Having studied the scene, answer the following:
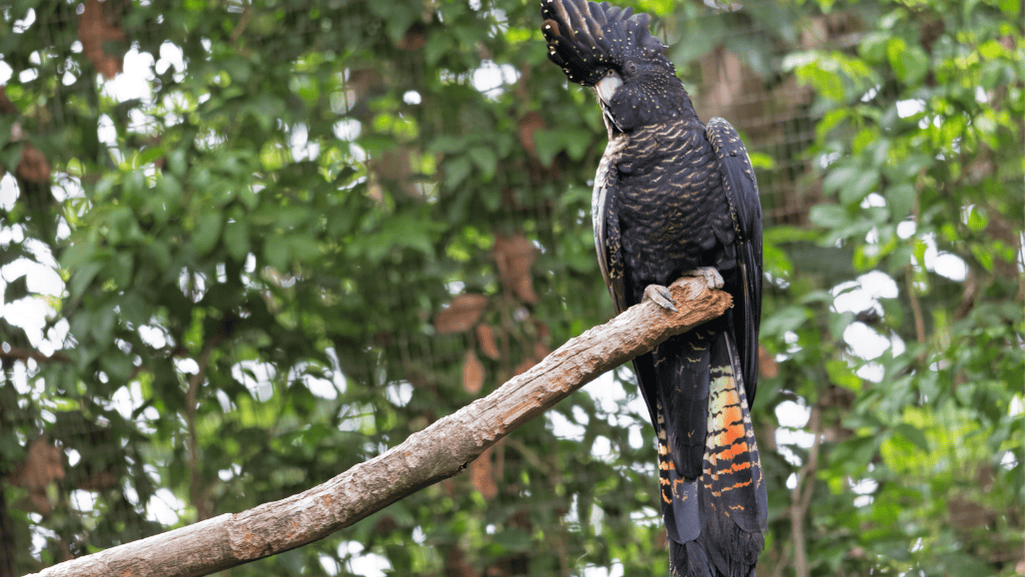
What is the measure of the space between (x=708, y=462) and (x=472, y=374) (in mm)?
926

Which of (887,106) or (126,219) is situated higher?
(887,106)

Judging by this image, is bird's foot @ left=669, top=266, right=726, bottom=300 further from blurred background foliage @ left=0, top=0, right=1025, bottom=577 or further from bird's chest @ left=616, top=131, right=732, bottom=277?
blurred background foliage @ left=0, top=0, right=1025, bottom=577

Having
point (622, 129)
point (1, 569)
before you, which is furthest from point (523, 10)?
point (1, 569)

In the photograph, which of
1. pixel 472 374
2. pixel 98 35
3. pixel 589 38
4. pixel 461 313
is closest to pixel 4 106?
pixel 98 35

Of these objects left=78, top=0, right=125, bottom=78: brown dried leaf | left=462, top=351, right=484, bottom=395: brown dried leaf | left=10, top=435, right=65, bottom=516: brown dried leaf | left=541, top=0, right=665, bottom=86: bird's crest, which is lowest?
left=10, top=435, right=65, bottom=516: brown dried leaf

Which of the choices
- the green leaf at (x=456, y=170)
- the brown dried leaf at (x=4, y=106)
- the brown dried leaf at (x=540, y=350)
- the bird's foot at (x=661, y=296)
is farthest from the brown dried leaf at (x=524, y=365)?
the brown dried leaf at (x=4, y=106)

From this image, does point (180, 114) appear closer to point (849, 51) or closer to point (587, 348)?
point (587, 348)

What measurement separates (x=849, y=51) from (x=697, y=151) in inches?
54.9

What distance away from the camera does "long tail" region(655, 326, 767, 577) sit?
140 centimetres

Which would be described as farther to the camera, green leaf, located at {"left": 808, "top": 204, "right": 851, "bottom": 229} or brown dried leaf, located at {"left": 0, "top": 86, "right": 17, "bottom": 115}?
brown dried leaf, located at {"left": 0, "top": 86, "right": 17, "bottom": 115}

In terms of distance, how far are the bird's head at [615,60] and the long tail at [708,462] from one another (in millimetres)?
439

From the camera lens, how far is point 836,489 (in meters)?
2.51

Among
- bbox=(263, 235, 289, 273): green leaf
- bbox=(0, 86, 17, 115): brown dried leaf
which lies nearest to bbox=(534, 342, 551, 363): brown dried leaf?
bbox=(263, 235, 289, 273): green leaf

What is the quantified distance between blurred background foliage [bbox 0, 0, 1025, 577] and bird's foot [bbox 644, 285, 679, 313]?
86cm
